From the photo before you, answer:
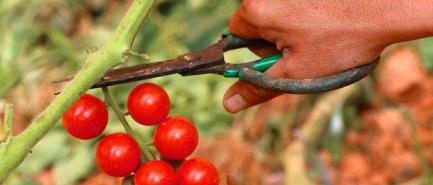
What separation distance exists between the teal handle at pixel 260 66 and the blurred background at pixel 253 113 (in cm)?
64

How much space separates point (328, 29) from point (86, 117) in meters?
0.31

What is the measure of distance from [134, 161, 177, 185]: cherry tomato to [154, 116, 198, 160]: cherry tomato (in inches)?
0.8

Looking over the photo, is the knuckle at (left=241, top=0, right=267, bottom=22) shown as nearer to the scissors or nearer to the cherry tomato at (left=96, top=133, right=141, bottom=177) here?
the scissors

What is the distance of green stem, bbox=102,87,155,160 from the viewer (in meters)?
0.77

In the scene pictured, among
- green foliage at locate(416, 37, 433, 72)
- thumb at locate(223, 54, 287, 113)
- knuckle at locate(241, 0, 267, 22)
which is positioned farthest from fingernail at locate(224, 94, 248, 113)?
green foliage at locate(416, 37, 433, 72)

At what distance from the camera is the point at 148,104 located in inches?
30.4

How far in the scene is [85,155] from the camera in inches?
67.1

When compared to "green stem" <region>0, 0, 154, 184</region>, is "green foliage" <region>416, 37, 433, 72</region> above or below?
below

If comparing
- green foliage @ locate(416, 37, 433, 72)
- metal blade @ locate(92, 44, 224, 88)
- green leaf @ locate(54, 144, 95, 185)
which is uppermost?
metal blade @ locate(92, 44, 224, 88)

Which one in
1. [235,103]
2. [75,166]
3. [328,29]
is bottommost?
[75,166]

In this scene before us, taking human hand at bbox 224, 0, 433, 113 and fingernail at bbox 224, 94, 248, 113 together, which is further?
A: fingernail at bbox 224, 94, 248, 113

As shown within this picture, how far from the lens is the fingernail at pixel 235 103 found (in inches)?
37.1

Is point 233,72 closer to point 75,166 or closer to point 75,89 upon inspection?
point 75,89

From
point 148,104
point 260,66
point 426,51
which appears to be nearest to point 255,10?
point 260,66
